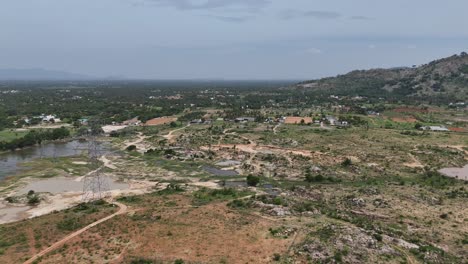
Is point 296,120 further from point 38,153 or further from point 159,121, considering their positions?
point 38,153

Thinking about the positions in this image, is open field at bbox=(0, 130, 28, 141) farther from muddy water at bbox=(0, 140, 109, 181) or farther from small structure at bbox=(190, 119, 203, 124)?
small structure at bbox=(190, 119, 203, 124)

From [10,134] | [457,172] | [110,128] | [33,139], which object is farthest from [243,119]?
[457,172]

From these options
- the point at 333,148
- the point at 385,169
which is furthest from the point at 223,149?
the point at 385,169

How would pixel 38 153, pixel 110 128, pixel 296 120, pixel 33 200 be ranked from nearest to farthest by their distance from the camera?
1. pixel 33 200
2. pixel 38 153
3. pixel 110 128
4. pixel 296 120

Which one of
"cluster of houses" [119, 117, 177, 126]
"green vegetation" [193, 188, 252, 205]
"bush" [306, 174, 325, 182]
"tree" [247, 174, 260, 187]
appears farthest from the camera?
"cluster of houses" [119, 117, 177, 126]

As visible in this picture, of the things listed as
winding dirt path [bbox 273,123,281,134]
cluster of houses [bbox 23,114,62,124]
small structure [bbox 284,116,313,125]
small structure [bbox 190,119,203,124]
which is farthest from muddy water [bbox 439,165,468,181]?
cluster of houses [bbox 23,114,62,124]

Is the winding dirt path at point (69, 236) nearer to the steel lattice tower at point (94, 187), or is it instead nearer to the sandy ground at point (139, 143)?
the steel lattice tower at point (94, 187)

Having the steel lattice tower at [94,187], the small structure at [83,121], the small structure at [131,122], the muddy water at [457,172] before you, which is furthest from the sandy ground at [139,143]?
the muddy water at [457,172]
